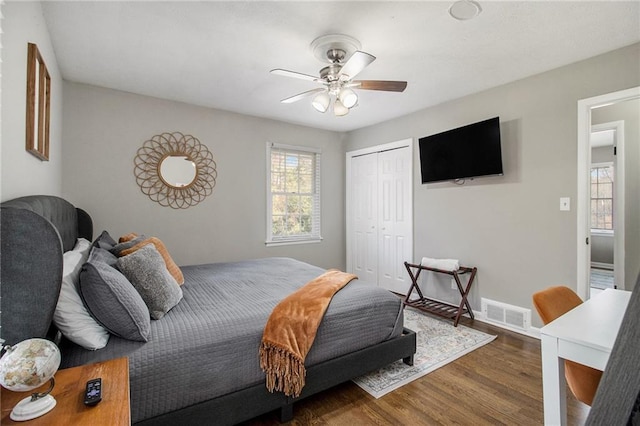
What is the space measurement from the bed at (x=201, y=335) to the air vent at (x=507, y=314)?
1402 mm

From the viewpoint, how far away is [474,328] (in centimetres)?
318

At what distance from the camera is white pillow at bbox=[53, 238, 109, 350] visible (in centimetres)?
132

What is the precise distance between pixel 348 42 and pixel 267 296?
194 cm

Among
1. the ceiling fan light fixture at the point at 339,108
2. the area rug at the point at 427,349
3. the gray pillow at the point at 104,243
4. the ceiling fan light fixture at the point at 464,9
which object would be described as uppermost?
the ceiling fan light fixture at the point at 464,9

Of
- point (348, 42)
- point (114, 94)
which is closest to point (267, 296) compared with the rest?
point (348, 42)

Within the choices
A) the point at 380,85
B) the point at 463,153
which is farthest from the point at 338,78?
the point at 463,153

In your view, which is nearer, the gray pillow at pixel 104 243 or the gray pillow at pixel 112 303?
the gray pillow at pixel 112 303

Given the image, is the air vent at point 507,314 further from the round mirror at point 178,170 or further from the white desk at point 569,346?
the round mirror at point 178,170

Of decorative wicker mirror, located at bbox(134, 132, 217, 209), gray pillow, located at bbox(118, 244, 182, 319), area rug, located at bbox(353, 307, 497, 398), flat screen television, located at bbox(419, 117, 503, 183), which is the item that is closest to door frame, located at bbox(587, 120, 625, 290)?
flat screen television, located at bbox(419, 117, 503, 183)

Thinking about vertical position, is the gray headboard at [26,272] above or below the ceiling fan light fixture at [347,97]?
below

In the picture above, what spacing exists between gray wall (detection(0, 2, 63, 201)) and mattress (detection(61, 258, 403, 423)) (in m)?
0.88

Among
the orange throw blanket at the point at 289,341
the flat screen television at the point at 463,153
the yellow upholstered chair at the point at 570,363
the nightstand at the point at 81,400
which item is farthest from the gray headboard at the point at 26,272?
the flat screen television at the point at 463,153

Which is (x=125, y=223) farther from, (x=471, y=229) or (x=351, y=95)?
(x=471, y=229)

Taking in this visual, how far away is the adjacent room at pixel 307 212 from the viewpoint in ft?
4.36
